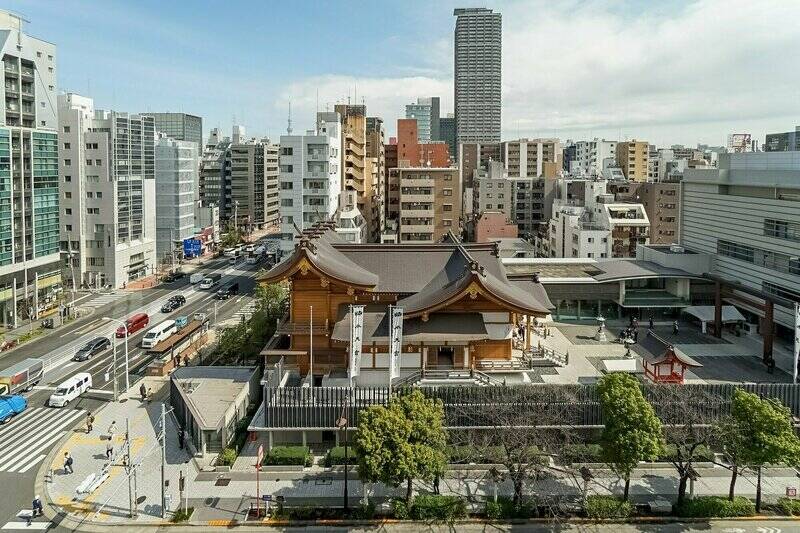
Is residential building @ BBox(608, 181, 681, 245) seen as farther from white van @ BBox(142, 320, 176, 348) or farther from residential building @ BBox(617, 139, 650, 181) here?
white van @ BBox(142, 320, 176, 348)

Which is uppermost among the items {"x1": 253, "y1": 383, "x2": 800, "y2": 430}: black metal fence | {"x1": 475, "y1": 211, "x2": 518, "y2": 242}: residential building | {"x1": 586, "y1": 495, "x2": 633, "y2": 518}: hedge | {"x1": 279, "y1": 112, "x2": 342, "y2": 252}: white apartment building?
{"x1": 279, "y1": 112, "x2": 342, "y2": 252}: white apartment building

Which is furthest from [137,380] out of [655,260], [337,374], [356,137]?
[356,137]

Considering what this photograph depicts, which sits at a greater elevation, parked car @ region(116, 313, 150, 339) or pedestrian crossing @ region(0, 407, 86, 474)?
parked car @ region(116, 313, 150, 339)

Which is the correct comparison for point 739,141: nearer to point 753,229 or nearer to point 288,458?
point 753,229

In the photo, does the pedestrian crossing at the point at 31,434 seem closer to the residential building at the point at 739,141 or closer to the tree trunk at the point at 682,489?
the tree trunk at the point at 682,489

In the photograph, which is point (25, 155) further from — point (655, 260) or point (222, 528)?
point (655, 260)

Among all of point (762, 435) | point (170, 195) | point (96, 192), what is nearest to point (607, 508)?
point (762, 435)

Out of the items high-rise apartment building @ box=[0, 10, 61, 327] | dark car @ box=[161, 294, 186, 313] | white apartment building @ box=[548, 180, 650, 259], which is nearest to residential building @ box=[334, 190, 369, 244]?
dark car @ box=[161, 294, 186, 313]
